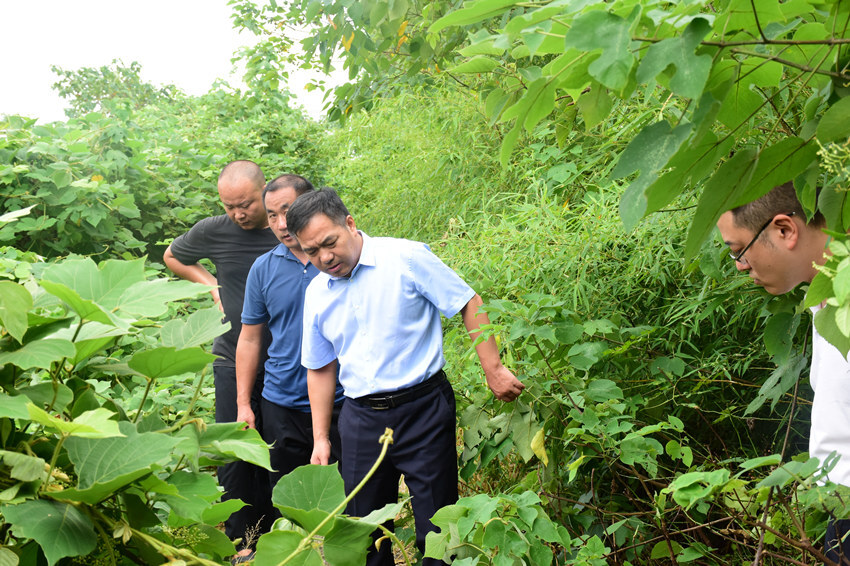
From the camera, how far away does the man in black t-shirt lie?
3812mm

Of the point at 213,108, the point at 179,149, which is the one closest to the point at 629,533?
the point at 179,149

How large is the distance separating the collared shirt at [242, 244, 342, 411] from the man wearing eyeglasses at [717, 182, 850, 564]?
2147 millimetres

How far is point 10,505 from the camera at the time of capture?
2.37 feet

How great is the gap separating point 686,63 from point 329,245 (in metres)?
2.25

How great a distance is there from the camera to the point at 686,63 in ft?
2.56

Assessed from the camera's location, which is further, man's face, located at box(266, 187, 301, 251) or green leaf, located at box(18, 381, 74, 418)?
man's face, located at box(266, 187, 301, 251)

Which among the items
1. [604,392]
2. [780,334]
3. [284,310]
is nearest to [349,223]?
[284,310]

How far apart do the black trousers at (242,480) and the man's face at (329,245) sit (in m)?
1.12

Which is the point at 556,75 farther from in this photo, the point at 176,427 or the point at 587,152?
the point at 587,152

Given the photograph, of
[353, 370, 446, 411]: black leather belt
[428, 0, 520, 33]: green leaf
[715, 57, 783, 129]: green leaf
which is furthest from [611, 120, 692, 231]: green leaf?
[353, 370, 446, 411]: black leather belt

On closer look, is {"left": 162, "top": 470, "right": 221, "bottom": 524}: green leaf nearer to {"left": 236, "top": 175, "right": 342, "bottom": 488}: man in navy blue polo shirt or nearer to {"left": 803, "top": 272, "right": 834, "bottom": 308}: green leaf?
{"left": 803, "top": 272, "right": 834, "bottom": 308}: green leaf

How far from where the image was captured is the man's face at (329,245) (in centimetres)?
292

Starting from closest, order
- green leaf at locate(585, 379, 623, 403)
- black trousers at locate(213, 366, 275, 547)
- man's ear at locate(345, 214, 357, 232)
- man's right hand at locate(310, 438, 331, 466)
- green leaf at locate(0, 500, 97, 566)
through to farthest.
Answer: green leaf at locate(0, 500, 97, 566) → green leaf at locate(585, 379, 623, 403) → man's ear at locate(345, 214, 357, 232) → man's right hand at locate(310, 438, 331, 466) → black trousers at locate(213, 366, 275, 547)

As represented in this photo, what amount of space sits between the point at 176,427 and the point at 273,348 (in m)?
2.74
